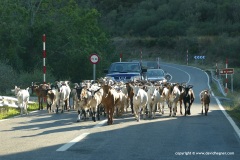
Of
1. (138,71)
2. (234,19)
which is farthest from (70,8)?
(234,19)

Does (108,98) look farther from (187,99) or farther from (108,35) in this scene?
(108,35)

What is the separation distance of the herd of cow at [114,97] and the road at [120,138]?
0.50 metres

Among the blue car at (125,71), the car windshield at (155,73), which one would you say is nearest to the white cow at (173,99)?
the blue car at (125,71)

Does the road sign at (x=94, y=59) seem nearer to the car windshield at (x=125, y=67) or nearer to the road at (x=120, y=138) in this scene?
the car windshield at (x=125, y=67)

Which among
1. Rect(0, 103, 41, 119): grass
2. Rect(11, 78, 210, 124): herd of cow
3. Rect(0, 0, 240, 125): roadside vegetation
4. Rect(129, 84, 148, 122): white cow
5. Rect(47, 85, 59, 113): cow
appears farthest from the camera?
Rect(0, 0, 240, 125): roadside vegetation

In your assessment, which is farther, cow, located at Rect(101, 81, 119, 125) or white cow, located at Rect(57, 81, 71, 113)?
white cow, located at Rect(57, 81, 71, 113)

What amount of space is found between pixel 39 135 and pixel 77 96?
521cm

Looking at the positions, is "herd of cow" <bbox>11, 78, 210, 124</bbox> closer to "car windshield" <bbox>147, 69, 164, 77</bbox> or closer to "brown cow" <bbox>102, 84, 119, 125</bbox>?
"brown cow" <bbox>102, 84, 119, 125</bbox>

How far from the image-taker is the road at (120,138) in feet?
42.7

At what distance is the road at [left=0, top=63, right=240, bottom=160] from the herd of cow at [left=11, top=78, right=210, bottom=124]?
19.6 inches

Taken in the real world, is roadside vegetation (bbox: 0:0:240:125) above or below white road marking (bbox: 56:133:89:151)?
above

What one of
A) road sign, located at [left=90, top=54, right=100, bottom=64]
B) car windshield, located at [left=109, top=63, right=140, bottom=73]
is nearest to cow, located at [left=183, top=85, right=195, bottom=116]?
car windshield, located at [left=109, top=63, right=140, bottom=73]

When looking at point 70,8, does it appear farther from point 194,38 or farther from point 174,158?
point 194,38

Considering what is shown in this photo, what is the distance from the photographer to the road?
13.0 meters
